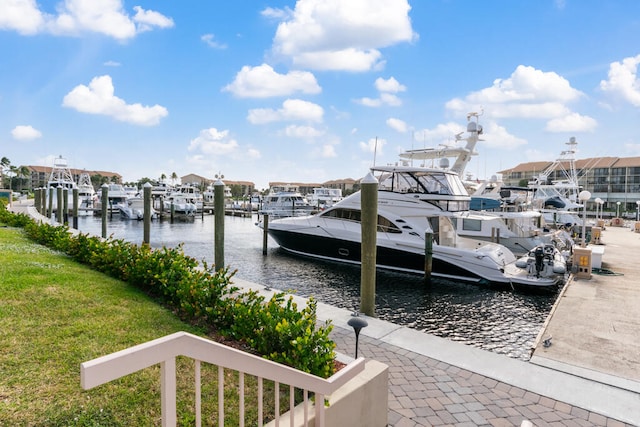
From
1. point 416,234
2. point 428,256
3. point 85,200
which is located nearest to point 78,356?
point 428,256

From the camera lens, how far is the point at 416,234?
50.7 feet

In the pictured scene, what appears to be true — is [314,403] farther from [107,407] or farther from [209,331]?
[209,331]

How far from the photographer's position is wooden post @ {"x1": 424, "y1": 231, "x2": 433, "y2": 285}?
13.7 m

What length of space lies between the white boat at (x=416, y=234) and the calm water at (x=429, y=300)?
21.0 inches

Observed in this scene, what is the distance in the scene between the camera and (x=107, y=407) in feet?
10.00

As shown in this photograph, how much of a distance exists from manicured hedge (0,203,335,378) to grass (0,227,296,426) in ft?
0.91

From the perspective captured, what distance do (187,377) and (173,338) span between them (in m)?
2.13

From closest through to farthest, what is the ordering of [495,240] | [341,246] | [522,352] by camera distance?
[522,352] < [341,246] < [495,240]

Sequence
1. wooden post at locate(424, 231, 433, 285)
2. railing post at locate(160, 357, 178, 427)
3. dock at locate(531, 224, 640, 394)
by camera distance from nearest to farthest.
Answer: railing post at locate(160, 357, 178, 427)
dock at locate(531, 224, 640, 394)
wooden post at locate(424, 231, 433, 285)

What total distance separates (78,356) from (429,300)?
10.3 metres

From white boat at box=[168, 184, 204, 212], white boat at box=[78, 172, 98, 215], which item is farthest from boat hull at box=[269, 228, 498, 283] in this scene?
white boat at box=[78, 172, 98, 215]

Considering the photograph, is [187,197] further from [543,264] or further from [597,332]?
[597,332]

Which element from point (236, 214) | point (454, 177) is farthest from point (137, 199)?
point (454, 177)

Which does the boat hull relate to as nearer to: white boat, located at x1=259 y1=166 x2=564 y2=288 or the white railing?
white boat, located at x1=259 y1=166 x2=564 y2=288
